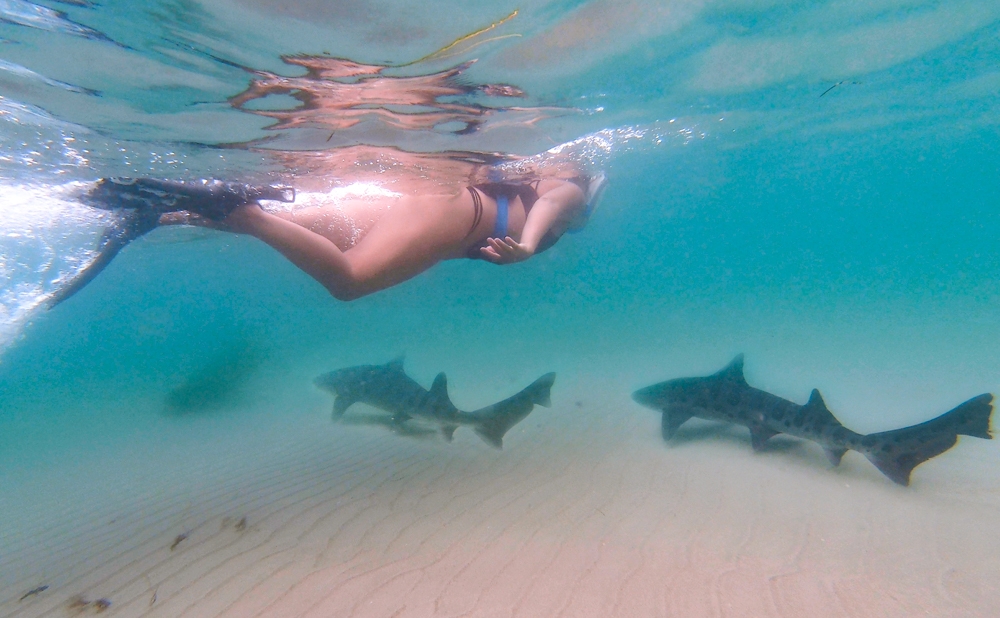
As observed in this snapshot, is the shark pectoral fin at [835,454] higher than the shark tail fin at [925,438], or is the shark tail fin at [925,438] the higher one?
the shark tail fin at [925,438]

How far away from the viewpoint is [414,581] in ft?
12.4

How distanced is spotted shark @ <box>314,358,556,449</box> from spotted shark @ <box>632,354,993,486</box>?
239cm

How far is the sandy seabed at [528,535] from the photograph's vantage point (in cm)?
357

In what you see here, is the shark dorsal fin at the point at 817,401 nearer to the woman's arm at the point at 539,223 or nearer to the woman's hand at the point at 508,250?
the woman's arm at the point at 539,223

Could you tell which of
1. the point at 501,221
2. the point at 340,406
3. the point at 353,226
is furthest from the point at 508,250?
the point at 340,406

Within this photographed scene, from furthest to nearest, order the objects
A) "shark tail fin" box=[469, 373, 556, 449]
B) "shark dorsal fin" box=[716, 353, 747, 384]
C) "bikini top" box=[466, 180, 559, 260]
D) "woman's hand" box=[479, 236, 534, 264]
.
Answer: "shark dorsal fin" box=[716, 353, 747, 384] < "shark tail fin" box=[469, 373, 556, 449] < "bikini top" box=[466, 180, 559, 260] < "woman's hand" box=[479, 236, 534, 264]

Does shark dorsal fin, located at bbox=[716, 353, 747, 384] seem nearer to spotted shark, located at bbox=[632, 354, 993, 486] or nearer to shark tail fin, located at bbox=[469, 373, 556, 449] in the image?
spotted shark, located at bbox=[632, 354, 993, 486]

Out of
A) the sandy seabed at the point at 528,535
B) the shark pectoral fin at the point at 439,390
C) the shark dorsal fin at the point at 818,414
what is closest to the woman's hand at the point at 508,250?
the sandy seabed at the point at 528,535

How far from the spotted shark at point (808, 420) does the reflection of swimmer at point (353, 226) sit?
4.37 meters

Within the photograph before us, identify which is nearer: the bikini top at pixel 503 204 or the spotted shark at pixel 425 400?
the bikini top at pixel 503 204

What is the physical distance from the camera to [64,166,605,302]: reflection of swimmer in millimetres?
3617

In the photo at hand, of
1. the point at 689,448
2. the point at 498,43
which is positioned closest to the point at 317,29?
the point at 498,43

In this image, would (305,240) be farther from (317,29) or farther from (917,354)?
(917,354)

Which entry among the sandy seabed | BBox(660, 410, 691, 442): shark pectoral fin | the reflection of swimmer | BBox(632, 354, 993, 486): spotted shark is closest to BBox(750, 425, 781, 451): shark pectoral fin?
BBox(632, 354, 993, 486): spotted shark
